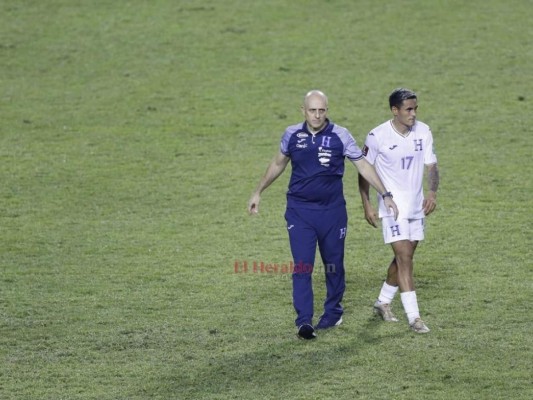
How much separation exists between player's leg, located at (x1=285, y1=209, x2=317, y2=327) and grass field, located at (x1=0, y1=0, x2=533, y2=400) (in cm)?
35

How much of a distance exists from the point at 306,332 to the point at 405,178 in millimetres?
1764

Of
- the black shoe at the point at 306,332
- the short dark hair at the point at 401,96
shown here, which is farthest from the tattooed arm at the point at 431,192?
the black shoe at the point at 306,332

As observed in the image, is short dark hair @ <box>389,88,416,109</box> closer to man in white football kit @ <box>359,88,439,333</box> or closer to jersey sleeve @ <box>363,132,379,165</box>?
man in white football kit @ <box>359,88,439,333</box>

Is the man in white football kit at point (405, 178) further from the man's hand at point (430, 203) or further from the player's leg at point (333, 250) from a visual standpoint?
the player's leg at point (333, 250)

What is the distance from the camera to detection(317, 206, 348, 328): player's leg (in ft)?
37.8

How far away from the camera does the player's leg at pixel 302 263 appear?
447 inches

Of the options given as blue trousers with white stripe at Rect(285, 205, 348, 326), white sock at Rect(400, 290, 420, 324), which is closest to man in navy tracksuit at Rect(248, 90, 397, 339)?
blue trousers with white stripe at Rect(285, 205, 348, 326)

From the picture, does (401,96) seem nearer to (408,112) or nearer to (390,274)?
(408,112)

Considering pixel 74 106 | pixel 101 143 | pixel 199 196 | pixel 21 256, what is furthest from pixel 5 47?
pixel 21 256

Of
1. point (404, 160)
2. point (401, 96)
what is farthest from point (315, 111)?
point (404, 160)

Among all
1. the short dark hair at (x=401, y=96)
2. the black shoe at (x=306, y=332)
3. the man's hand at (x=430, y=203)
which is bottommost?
the black shoe at (x=306, y=332)

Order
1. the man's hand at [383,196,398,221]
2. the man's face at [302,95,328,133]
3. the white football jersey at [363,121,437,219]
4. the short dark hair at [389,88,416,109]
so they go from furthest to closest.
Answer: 1. the white football jersey at [363,121,437,219]
2. the short dark hair at [389,88,416,109]
3. the man's hand at [383,196,398,221]
4. the man's face at [302,95,328,133]

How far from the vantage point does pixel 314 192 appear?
1143cm

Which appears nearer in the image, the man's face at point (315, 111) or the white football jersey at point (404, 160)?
the man's face at point (315, 111)
